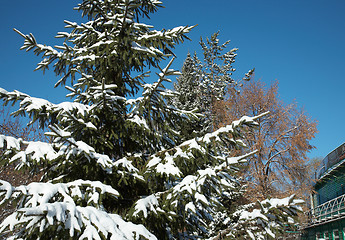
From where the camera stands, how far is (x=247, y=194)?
17.9m

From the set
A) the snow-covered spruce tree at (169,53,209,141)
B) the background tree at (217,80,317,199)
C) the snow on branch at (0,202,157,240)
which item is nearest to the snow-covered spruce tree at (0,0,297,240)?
the snow on branch at (0,202,157,240)

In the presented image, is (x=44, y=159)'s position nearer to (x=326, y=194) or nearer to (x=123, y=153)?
(x=123, y=153)

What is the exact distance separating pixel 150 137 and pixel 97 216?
3011 mm

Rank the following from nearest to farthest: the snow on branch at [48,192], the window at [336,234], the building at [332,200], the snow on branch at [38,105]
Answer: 1. the snow on branch at [48,192]
2. the snow on branch at [38,105]
3. the building at [332,200]
4. the window at [336,234]

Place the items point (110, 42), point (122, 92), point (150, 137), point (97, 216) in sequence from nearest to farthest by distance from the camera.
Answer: point (97, 216), point (110, 42), point (150, 137), point (122, 92)

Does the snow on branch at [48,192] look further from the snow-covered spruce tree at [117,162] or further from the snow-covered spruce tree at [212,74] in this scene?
the snow-covered spruce tree at [212,74]

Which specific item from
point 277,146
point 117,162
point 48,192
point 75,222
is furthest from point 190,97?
point 75,222

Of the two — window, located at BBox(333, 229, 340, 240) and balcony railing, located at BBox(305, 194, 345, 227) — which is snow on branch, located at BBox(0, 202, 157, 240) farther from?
window, located at BBox(333, 229, 340, 240)

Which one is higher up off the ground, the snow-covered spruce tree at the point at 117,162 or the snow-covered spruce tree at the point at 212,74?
the snow-covered spruce tree at the point at 212,74

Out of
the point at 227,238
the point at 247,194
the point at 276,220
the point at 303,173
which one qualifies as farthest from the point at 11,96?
the point at 303,173

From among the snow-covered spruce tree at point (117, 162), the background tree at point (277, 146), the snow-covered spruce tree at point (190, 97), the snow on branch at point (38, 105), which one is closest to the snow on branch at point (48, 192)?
the snow-covered spruce tree at point (117, 162)

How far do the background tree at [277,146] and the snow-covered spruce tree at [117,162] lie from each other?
1374 cm

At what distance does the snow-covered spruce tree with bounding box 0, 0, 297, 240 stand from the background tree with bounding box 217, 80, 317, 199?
13.7 m

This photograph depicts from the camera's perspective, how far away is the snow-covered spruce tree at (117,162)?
311cm
